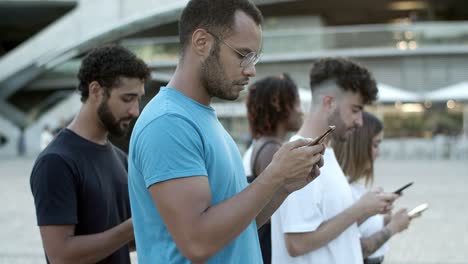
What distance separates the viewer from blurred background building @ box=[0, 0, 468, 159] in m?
31.5

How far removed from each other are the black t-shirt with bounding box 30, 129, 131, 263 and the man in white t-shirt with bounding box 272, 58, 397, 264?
78cm

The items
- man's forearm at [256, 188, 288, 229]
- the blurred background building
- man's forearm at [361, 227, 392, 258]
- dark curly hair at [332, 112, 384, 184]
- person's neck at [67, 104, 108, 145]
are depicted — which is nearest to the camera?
man's forearm at [256, 188, 288, 229]

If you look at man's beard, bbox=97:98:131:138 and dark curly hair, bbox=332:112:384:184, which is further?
dark curly hair, bbox=332:112:384:184

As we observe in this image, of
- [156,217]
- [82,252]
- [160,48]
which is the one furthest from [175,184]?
[160,48]

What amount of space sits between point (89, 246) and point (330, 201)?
1.13m

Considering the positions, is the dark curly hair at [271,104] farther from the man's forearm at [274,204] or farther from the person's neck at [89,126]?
the man's forearm at [274,204]

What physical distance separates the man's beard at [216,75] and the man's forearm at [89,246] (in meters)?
0.92

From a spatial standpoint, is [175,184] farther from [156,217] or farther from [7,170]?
[7,170]

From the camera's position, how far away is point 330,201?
3.10 metres

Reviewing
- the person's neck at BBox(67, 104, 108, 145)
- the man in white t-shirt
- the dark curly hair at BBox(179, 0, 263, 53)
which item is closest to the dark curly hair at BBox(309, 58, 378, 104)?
the man in white t-shirt

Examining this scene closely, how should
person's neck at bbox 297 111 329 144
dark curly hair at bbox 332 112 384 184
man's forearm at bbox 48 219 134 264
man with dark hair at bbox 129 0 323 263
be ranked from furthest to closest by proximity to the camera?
dark curly hair at bbox 332 112 384 184
person's neck at bbox 297 111 329 144
man's forearm at bbox 48 219 134 264
man with dark hair at bbox 129 0 323 263

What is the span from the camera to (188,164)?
6.26 feet

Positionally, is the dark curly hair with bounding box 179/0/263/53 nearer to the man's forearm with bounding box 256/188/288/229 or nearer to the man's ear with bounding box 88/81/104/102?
the man's forearm with bounding box 256/188/288/229

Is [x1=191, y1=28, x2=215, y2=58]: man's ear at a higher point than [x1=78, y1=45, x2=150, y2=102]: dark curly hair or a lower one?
higher
